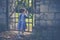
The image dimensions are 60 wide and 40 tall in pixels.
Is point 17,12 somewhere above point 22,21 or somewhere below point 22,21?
above

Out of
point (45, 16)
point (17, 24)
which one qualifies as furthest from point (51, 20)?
point (17, 24)

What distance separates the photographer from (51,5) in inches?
340

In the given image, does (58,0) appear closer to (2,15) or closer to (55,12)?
(55,12)

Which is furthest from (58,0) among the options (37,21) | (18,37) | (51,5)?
(18,37)

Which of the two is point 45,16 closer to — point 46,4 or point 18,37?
point 46,4

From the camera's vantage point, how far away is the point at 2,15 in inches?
352

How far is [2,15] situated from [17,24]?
0.46m

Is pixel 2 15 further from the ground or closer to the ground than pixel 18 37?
further from the ground

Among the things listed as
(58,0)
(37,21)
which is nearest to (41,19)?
(37,21)

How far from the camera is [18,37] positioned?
8906 millimetres

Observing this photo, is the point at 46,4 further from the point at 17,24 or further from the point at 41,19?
the point at 17,24

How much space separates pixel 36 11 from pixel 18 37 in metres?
0.85

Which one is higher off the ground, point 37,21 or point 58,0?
point 58,0

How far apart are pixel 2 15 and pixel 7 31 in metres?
0.44
